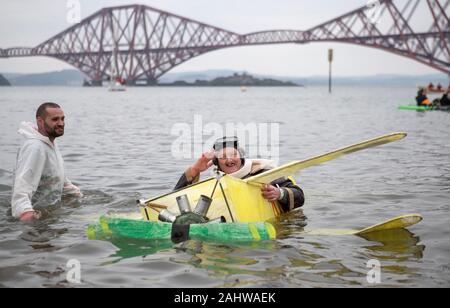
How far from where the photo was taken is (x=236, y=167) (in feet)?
22.2

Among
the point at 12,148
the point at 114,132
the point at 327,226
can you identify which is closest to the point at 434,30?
the point at 114,132

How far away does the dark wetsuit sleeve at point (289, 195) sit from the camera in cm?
701

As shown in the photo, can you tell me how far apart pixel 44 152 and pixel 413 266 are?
176 inches

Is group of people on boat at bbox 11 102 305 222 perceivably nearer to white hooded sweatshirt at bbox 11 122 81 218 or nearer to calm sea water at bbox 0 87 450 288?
white hooded sweatshirt at bbox 11 122 81 218

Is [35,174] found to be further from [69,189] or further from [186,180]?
[186,180]

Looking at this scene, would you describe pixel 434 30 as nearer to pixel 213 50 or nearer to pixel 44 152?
pixel 213 50

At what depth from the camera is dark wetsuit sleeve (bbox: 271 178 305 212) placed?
7009 mm

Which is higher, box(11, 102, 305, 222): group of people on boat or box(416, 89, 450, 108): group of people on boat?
box(416, 89, 450, 108): group of people on boat

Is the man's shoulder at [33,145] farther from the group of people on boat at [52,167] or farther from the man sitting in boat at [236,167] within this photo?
the man sitting in boat at [236,167]

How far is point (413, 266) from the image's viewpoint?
5.50 meters

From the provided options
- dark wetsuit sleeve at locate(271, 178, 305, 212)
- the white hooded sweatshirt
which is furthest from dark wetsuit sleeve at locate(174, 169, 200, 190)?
the white hooded sweatshirt

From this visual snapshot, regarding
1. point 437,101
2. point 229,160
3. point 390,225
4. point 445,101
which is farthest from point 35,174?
point 437,101

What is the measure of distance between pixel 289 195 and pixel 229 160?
3.00ft

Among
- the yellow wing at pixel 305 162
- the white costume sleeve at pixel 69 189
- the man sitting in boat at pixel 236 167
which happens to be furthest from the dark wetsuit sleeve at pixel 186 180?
the white costume sleeve at pixel 69 189
